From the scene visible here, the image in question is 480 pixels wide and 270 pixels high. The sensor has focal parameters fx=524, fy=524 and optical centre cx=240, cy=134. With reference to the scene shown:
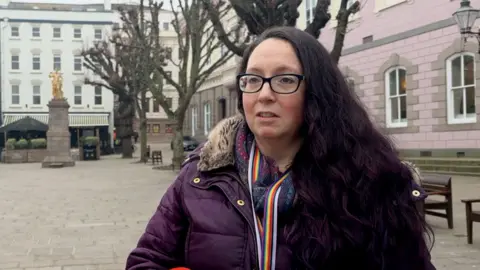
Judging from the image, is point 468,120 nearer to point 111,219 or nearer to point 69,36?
point 111,219

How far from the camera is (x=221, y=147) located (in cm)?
200

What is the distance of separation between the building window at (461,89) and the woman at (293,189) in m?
18.1

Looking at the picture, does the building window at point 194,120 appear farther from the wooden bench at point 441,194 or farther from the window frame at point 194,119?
the wooden bench at point 441,194

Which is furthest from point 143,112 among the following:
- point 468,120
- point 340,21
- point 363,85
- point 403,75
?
point 340,21

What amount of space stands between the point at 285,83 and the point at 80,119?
185 ft

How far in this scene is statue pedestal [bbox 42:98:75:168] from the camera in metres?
31.1

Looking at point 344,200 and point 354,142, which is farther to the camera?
point 354,142

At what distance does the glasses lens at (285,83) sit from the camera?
6.15 ft

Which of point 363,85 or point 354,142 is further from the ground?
point 363,85

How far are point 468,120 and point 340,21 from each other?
382 inches

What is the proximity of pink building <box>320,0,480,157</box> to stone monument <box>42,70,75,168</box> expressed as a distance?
58.8 ft

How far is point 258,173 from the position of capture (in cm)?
190

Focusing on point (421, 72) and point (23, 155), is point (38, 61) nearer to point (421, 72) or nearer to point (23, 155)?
point (23, 155)

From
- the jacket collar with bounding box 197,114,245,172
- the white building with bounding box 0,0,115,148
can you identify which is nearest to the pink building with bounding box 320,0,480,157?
the jacket collar with bounding box 197,114,245,172
